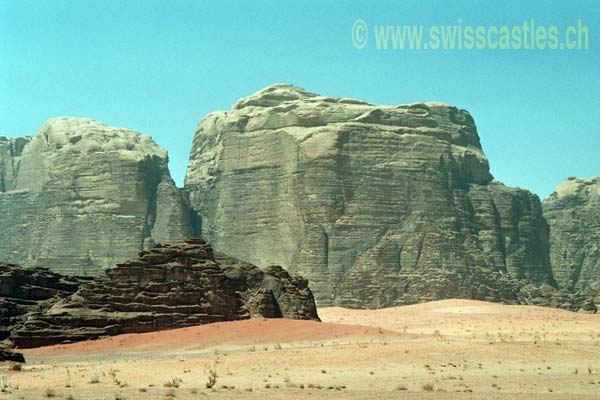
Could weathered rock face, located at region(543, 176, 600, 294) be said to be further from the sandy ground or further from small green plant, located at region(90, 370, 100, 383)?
small green plant, located at region(90, 370, 100, 383)

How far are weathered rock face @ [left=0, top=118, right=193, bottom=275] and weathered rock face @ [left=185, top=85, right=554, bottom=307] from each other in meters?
6.10

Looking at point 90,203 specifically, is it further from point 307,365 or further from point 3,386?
point 3,386

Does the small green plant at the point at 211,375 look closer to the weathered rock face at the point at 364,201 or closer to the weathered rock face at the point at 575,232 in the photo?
the weathered rock face at the point at 364,201

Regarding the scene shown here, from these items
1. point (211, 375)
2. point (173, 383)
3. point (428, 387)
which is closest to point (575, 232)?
point (211, 375)

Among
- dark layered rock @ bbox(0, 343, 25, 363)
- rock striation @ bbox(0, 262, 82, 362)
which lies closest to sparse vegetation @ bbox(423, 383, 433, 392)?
dark layered rock @ bbox(0, 343, 25, 363)

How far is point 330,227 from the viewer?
117 metres

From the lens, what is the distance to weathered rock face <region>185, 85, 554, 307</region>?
115 m

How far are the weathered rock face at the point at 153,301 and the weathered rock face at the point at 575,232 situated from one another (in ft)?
296

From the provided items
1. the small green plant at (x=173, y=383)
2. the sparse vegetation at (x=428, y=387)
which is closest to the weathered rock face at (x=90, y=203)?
the small green plant at (x=173, y=383)

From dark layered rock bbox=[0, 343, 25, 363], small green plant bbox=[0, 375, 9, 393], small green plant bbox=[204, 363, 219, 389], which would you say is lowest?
small green plant bbox=[0, 375, 9, 393]

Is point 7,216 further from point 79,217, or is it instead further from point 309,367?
point 309,367

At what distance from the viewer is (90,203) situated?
127m

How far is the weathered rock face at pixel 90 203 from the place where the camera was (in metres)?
124

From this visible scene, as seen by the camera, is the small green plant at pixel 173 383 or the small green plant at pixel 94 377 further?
the small green plant at pixel 94 377
